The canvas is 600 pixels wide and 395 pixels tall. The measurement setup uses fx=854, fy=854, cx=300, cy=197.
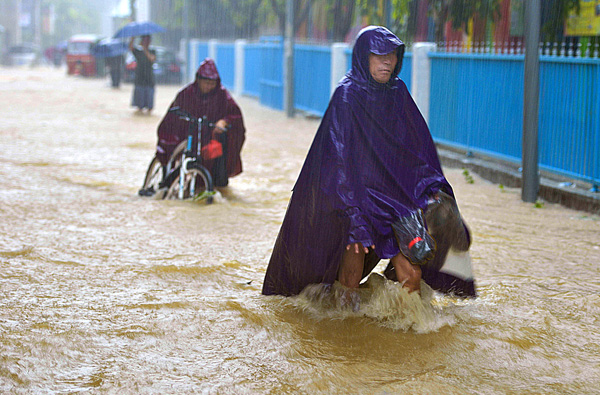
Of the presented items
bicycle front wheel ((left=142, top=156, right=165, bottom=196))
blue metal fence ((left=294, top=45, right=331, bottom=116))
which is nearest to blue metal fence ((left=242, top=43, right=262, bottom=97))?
blue metal fence ((left=294, top=45, right=331, bottom=116))

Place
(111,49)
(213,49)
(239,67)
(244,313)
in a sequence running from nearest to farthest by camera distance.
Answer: (244,313) < (239,67) < (213,49) < (111,49)

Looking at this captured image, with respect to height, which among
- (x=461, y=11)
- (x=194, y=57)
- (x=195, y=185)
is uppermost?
(x=461, y=11)

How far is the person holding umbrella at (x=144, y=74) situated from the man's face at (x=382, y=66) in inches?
566

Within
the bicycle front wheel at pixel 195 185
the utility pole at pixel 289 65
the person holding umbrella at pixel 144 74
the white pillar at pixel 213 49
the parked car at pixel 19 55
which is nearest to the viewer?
the bicycle front wheel at pixel 195 185

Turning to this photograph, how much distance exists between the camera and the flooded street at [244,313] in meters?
3.81

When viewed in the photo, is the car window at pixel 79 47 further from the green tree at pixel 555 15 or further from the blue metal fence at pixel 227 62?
the green tree at pixel 555 15

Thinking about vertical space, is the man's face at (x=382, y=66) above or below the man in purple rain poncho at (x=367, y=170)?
above

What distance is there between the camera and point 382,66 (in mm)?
4258

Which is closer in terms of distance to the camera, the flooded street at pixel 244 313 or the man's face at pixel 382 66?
the flooded street at pixel 244 313

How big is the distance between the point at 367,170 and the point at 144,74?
14773 millimetres

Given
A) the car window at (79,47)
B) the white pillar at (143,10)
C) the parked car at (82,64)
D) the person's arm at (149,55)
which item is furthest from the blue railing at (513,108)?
the white pillar at (143,10)

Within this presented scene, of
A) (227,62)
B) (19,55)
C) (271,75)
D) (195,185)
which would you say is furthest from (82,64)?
(195,185)

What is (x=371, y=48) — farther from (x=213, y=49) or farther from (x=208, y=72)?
(x=213, y=49)

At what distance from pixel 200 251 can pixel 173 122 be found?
2350 millimetres
